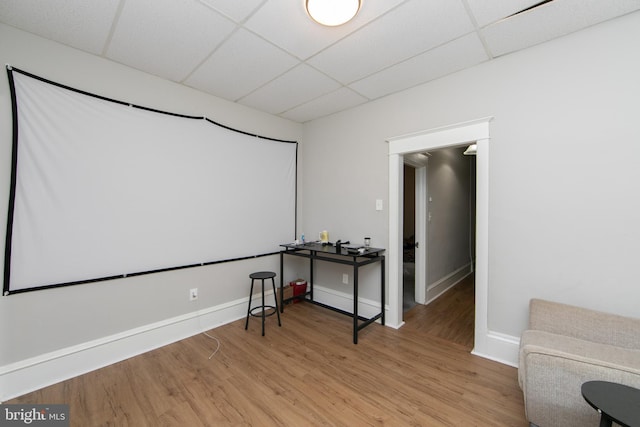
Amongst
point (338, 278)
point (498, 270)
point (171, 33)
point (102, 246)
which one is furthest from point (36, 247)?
point (498, 270)

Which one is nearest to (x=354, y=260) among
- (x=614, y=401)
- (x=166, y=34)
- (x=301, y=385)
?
(x=301, y=385)

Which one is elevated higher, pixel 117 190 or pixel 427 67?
pixel 427 67

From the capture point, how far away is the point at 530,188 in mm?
2135

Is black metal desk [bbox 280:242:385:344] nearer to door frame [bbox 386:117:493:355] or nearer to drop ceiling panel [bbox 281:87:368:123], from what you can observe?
door frame [bbox 386:117:493:355]

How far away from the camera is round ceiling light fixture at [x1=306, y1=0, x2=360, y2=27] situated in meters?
1.59

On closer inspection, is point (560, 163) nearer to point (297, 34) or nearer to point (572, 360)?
point (572, 360)

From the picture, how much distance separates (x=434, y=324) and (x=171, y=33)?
377cm

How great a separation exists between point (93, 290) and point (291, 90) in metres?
2.67

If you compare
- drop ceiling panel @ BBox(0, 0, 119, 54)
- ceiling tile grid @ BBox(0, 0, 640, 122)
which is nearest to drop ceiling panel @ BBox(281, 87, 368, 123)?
ceiling tile grid @ BBox(0, 0, 640, 122)

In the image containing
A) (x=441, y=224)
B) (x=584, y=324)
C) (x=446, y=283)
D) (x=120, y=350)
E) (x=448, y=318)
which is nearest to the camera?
(x=584, y=324)

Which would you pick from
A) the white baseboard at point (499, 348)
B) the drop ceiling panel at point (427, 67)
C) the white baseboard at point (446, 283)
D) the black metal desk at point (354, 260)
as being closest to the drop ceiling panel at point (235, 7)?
the drop ceiling panel at point (427, 67)

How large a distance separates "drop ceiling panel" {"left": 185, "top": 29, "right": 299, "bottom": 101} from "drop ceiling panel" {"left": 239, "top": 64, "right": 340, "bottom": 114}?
0.10 meters

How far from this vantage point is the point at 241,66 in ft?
7.89

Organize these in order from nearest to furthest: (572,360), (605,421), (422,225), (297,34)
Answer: (605,421)
(572,360)
(297,34)
(422,225)
